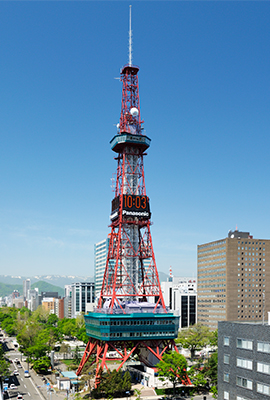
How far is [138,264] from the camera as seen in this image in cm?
13788

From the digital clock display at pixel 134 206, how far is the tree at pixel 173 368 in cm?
4282

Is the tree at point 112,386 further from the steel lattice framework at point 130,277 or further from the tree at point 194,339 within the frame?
the tree at point 194,339

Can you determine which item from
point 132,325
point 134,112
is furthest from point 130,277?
point 134,112

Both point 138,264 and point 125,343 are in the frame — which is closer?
point 125,343

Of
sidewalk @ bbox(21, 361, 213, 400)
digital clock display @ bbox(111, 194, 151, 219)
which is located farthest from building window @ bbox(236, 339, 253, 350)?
digital clock display @ bbox(111, 194, 151, 219)

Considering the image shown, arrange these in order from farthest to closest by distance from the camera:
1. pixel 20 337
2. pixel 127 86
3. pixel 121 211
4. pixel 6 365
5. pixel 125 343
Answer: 1. pixel 20 337
2. pixel 127 86
3. pixel 121 211
4. pixel 125 343
5. pixel 6 365

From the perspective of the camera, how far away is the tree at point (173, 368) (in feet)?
333

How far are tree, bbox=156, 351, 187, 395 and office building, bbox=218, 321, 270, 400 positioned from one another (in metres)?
42.7

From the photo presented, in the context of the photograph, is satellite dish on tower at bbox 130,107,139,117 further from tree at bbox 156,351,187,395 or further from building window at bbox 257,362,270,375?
building window at bbox 257,362,270,375

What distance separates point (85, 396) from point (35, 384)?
18696mm

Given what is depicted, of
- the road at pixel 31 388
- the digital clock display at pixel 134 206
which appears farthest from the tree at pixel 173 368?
the digital clock display at pixel 134 206

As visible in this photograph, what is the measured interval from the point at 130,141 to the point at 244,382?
9268 centimetres

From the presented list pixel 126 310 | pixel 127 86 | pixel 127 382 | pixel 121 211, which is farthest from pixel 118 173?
pixel 127 382

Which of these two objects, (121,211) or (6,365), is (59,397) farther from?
(121,211)
